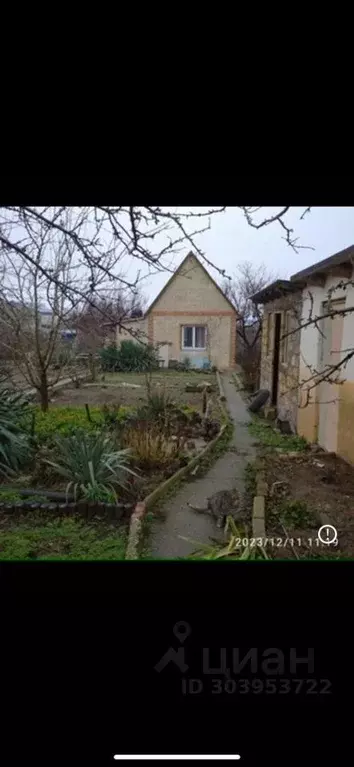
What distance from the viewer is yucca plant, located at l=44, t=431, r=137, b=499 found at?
1550 millimetres

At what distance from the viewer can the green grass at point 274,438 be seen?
5.05 ft

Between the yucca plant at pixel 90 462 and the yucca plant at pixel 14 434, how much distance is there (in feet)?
0.37

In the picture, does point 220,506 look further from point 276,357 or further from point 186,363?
point 276,357

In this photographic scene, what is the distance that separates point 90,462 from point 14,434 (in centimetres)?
34

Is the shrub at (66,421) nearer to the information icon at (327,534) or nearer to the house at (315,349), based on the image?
the house at (315,349)

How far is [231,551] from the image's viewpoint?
1.12 metres

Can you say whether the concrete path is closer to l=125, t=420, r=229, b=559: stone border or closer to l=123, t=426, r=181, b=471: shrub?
l=125, t=420, r=229, b=559: stone border

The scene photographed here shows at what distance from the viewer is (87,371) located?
56.0 inches

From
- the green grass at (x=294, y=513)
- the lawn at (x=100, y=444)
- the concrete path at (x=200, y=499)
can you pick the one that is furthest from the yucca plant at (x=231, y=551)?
the lawn at (x=100, y=444)

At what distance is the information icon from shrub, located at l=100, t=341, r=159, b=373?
2.40ft
